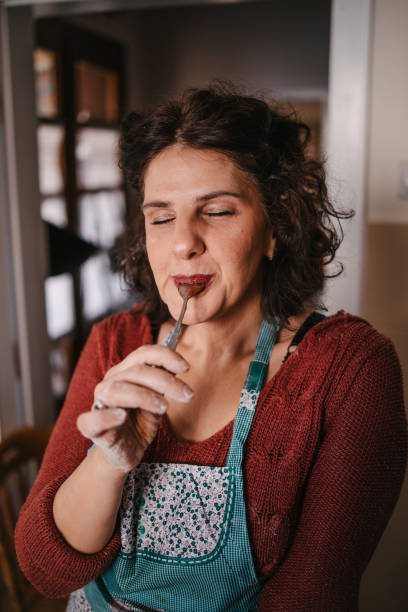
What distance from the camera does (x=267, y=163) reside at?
0.92 meters

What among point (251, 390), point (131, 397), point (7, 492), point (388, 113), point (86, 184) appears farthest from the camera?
point (86, 184)

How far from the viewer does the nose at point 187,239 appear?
0.85 metres

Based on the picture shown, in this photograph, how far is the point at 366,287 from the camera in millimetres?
1366

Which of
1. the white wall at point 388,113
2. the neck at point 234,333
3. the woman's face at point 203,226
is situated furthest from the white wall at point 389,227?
the woman's face at point 203,226

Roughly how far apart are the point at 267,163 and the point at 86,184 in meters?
2.27

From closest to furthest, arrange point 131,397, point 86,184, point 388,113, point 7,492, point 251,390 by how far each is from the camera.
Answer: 1. point 131,397
2. point 251,390
3. point 388,113
4. point 7,492
5. point 86,184

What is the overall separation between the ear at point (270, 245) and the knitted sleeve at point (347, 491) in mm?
245

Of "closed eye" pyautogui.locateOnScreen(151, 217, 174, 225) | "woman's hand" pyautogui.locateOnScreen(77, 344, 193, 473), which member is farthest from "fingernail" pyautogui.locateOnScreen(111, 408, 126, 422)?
"closed eye" pyautogui.locateOnScreen(151, 217, 174, 225)

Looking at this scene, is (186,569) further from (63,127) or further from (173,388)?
(63,127)

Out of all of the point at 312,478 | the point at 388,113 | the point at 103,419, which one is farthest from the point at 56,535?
the point at 388,113

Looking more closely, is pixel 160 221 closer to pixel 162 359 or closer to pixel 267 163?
pixel 267 163

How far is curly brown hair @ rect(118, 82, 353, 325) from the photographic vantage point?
2.88 ft

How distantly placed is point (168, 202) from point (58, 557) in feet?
1.99

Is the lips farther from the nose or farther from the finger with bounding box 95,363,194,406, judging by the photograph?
the finger with bounding box 95,363,194,406
